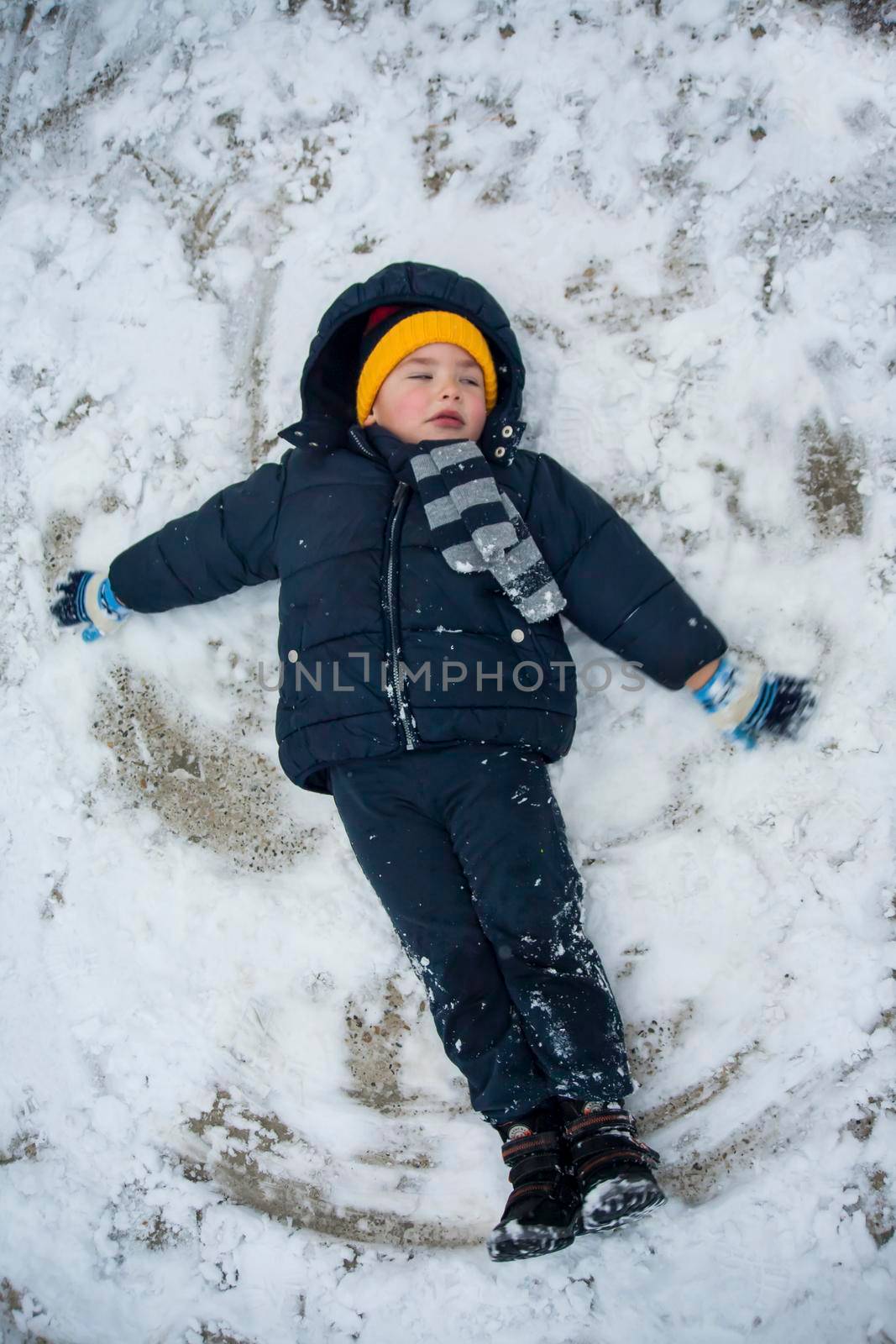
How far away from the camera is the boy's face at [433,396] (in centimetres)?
205

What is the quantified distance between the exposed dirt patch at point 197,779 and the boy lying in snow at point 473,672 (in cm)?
34

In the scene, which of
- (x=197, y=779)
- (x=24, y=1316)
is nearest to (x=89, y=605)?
→ (x=197, y=779)

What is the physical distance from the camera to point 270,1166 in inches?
88.7

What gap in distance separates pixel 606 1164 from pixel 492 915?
0.54m

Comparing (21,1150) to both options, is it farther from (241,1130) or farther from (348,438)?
(348,438)

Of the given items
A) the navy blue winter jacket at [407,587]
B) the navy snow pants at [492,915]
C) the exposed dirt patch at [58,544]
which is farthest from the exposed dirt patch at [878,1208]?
the exposed dirt patch at [58,544]

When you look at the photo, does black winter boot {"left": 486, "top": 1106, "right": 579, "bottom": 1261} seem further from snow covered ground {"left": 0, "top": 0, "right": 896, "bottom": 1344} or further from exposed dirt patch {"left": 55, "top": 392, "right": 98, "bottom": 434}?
exposed dirt patch {"left": 55, "top": 392, "right": 98, "bottom": 434}

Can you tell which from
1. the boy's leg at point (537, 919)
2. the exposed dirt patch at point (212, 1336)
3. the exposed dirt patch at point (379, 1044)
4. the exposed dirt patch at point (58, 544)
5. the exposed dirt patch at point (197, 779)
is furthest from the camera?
the exposed dirt patch at point (58, 544)

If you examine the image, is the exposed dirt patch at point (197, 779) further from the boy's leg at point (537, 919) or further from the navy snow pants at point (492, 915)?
the boy's leg at point (537, 919)

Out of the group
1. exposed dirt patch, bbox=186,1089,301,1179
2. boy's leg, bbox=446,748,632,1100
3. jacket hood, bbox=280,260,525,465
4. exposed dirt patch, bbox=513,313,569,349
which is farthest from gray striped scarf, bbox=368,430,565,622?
exposed dirt patch, bbox=186,1089,301,1179

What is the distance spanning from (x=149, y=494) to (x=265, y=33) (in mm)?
1334

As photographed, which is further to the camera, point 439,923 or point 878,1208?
point 878,1208

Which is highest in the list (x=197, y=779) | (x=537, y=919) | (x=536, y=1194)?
(x=197, y=779)

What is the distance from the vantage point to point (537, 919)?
6.13 feet
